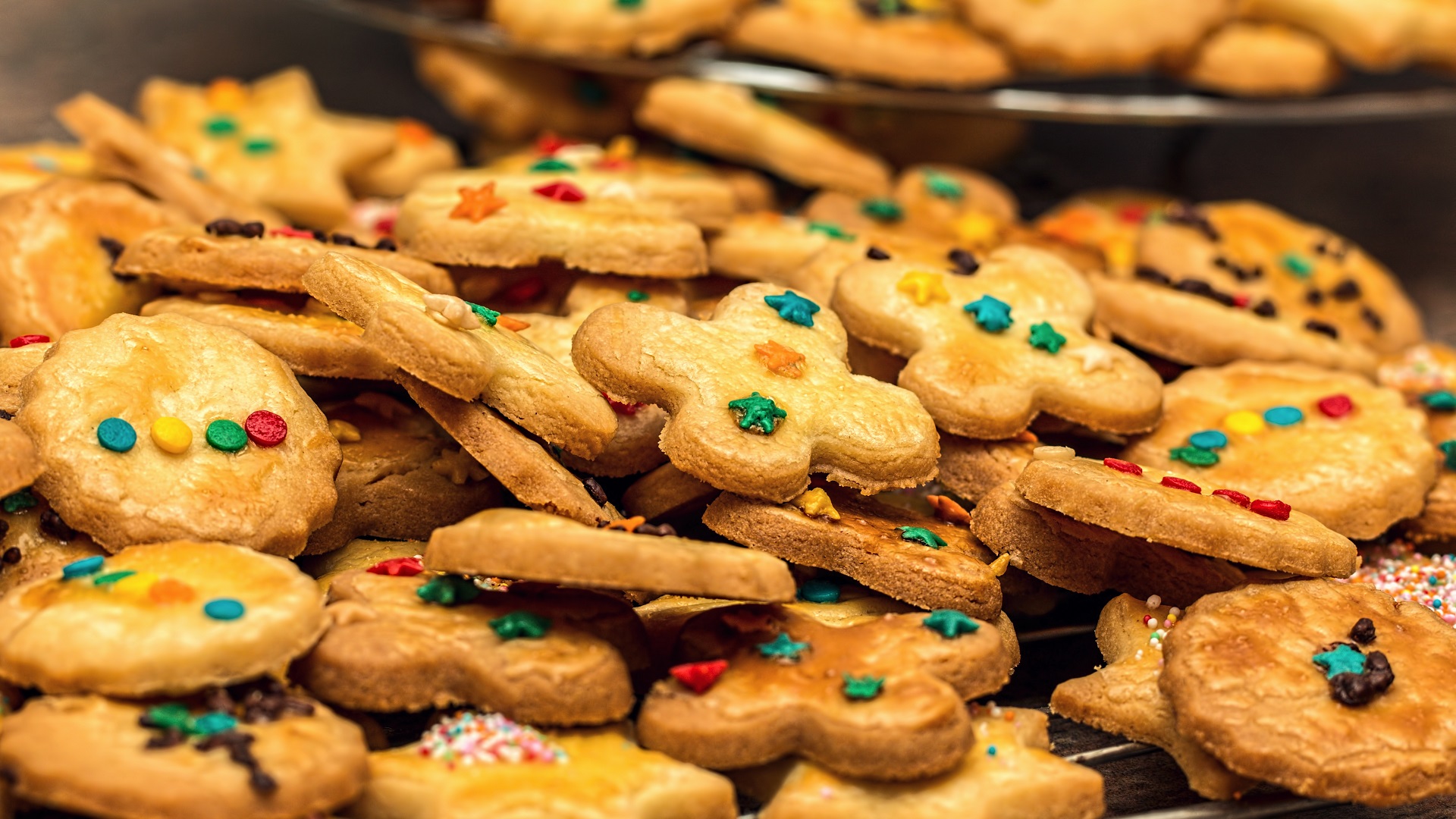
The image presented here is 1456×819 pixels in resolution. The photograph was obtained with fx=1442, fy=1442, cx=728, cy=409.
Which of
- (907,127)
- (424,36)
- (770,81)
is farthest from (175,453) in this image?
(907,127)

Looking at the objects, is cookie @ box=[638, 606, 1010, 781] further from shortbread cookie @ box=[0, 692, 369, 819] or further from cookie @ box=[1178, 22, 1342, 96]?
cookie @ box=[1178, 22, 1342, 96]

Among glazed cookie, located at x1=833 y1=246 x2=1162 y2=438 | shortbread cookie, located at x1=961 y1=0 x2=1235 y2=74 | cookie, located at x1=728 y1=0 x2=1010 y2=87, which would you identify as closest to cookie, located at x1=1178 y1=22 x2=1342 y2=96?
shortbread cookie, located at x1=961 y1=0 x2=1235 y2=74

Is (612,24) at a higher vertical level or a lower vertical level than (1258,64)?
higher

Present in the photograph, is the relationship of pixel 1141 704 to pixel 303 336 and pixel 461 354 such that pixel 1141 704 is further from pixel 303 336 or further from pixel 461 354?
pixel 303 336

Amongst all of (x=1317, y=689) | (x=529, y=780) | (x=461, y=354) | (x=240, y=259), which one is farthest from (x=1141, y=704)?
(x=240, y=259)

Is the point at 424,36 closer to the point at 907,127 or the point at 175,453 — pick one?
the point at 907,127

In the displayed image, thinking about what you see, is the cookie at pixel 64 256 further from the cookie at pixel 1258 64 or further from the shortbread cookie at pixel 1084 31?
the cookie at pixel 1258 64

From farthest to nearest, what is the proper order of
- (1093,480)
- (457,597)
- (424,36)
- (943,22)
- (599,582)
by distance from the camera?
1. (424,36)
2. (943,22)
3. (1093,480)
4. (457,597)
5. (599,582)
